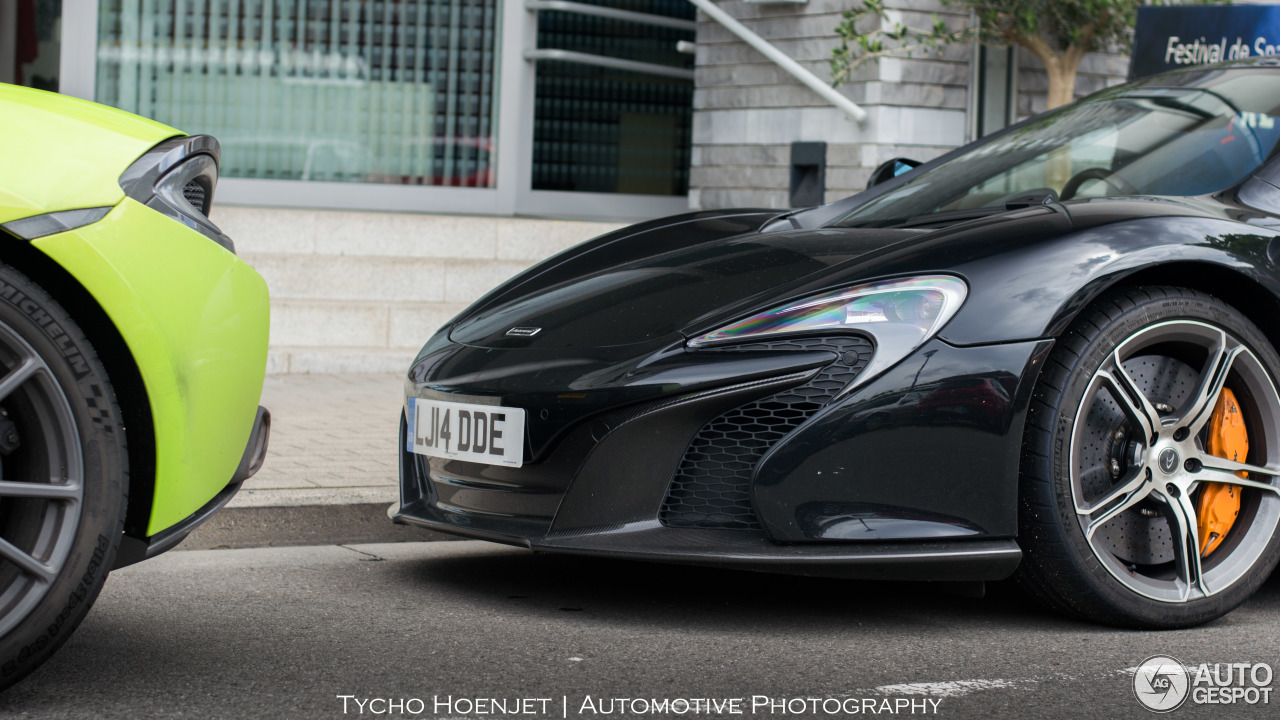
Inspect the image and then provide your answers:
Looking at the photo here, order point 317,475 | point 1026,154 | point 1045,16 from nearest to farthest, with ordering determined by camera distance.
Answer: point 1026,154, point 317,475, point 1045,16

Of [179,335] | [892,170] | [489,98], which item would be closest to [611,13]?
[489,98]

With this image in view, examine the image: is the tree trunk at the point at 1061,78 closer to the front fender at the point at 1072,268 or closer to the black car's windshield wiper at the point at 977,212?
the black car's windshield wiper at the point at 977,212

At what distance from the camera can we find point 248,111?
32.7 feet

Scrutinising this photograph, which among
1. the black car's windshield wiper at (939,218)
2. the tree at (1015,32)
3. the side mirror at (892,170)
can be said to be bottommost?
the black car's windshield wiper at (939,218)

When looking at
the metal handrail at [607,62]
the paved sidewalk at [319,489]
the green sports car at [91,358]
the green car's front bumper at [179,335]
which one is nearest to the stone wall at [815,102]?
the metal handrail at [607,62]

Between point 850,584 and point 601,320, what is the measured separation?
Result: 0.99m

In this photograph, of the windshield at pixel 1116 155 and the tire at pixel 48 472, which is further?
the windshield at pixel 1116 155

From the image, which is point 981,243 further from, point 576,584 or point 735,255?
point 576,584

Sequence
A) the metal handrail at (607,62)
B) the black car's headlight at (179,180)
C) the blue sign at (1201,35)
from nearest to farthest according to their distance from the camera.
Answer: the black car's headlight at (179,180)
the blue sign at (1201,35)
the metal handrail at (607,62)

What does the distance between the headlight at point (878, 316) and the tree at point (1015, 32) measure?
629cm

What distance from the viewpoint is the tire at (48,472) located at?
2453 mm

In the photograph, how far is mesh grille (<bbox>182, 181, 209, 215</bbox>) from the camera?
2738 mm

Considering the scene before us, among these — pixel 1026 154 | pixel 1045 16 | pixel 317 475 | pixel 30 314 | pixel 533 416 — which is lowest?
pixel 317 475

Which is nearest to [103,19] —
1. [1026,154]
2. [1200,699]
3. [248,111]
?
[248,111]
